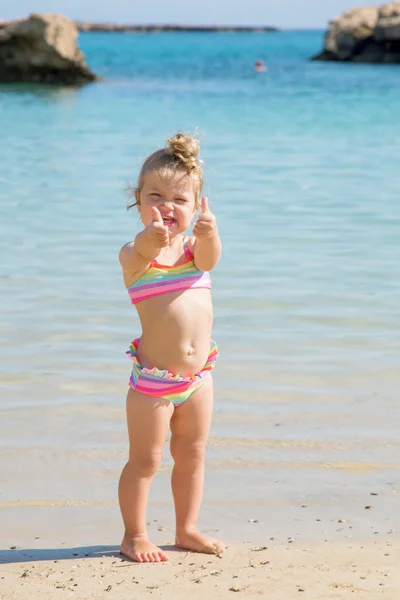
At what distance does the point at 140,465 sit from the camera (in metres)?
3.12

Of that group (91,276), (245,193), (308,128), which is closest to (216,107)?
(308,128)

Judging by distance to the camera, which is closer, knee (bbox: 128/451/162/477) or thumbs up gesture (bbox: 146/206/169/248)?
thumbs up gesture (bbox: 146/206/169/248)

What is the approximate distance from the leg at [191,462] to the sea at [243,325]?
1.17 ft

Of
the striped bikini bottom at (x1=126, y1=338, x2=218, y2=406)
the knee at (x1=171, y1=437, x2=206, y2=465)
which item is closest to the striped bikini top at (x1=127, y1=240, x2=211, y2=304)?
the striped bikini bottom at (x1=126, y1=338, x2=218, y2=406)

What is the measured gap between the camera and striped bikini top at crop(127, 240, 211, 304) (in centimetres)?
310

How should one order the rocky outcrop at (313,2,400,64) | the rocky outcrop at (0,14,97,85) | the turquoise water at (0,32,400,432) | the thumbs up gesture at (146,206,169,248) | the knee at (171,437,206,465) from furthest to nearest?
the rocky outcrop at (313,2,400,64) < the rocky outcrop at (0,14,97,85) < the turquoise water at (0,32,400,432) < the knee at (171,437,206,465) < the thumbs up gesture at (146,206,169,248)

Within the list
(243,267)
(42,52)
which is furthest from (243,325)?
(42,52)

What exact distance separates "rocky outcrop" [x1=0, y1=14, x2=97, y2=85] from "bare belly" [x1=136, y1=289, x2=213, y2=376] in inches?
1182

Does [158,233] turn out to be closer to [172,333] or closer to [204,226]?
[204,226]

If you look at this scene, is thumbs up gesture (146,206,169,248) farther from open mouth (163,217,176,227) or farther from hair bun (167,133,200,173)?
hair bun (167,133,200,173)

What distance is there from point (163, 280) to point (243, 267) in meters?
4.43

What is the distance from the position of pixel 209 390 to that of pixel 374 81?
3639cm

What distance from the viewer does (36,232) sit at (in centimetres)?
900

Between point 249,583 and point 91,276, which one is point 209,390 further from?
point 91,276
